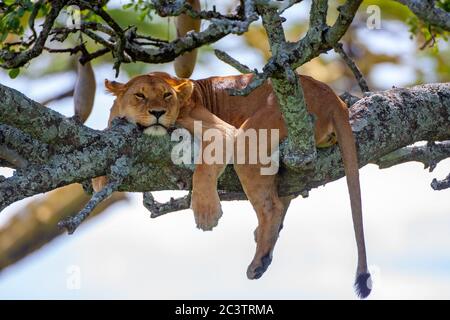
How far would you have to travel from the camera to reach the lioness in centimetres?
641

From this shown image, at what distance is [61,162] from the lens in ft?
19.7

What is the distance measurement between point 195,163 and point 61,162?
79 centimetres

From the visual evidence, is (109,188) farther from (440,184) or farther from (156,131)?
(440,184)

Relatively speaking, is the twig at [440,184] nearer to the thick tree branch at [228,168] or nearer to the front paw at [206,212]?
→ the thick tree branch at [228,168]

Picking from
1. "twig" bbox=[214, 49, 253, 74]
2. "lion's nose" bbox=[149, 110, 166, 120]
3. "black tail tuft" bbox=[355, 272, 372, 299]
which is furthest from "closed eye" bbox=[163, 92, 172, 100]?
"black tail tuft" bbox=[355, 272, 372, 299]

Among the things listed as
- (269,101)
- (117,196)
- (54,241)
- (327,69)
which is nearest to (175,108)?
(269,101)

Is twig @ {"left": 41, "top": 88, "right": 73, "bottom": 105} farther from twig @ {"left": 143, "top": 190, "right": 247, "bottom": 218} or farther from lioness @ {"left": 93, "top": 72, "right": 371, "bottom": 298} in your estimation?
twig @ {"left": 143, "top": 190, "right": 247, "bottom": 218}

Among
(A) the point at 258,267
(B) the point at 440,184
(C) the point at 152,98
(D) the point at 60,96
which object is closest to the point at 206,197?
(A) the point at 258,267

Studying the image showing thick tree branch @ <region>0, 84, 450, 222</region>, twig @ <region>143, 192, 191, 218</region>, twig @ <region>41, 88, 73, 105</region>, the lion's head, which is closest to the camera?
thick tree branch @ <region>0, 84, 450, 222</region>

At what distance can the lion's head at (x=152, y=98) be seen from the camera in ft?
22.2

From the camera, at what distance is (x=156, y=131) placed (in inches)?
255

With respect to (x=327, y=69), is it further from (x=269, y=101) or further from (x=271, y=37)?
(x=271, y=37)

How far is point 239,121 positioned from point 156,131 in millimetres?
710

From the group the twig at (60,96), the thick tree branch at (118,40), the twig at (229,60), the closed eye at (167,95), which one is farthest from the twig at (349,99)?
the twig at (60,96)
